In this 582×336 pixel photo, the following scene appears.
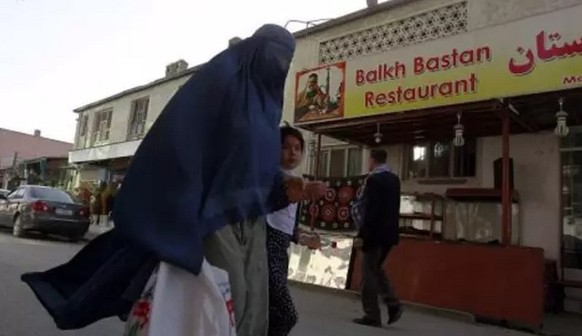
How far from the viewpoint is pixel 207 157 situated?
1781 mm

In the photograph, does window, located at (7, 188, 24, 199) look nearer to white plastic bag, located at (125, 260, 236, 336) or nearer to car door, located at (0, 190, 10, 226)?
car door, located at (0, 190, 10, 226)

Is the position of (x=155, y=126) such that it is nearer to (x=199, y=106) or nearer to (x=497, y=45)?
(x=199, y=106)

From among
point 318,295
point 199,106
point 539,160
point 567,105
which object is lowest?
point 318,295

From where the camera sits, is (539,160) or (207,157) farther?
(539,160)

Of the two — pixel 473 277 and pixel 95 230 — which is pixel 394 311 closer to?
pixel 473 277

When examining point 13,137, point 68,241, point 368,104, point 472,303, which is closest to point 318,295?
point 472,303

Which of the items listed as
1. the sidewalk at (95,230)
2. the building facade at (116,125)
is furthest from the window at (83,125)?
the sidewalk at (95,230)

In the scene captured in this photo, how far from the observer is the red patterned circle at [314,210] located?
10.4 meters

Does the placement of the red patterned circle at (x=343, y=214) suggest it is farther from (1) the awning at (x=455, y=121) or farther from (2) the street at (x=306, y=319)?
(2) the street at (x=306, y=319)

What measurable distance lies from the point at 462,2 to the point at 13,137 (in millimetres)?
52728

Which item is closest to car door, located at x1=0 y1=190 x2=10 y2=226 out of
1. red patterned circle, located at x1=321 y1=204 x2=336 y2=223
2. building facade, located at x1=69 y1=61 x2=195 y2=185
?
building facade, located at x1=69 y1=61 x2=195 y2=185

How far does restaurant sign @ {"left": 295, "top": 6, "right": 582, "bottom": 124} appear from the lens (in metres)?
6.40

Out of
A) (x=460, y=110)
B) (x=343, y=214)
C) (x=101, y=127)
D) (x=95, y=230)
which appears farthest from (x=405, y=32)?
(x=101, y=127)

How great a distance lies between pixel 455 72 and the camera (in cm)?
740
